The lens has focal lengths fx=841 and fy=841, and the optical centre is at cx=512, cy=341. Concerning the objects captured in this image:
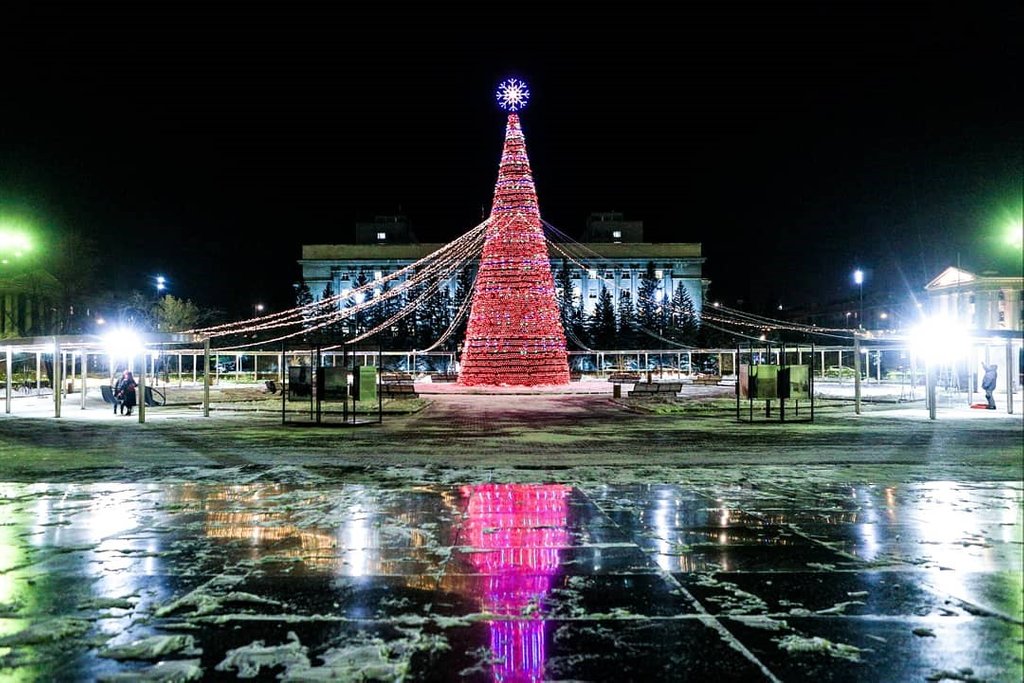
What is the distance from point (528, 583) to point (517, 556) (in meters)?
0.89

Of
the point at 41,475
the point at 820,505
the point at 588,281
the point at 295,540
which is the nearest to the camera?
the point at 295,540

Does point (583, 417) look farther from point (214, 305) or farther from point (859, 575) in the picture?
point (214, 305)

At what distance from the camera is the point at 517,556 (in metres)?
7.14

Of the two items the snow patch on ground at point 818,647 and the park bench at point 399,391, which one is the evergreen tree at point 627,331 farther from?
the snow patch on ground at point 818,647

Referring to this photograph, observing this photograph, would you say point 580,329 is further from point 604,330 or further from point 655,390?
point 655,390

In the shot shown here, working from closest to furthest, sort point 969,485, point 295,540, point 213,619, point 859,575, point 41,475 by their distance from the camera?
point 213,619, point 859,575, point 295,540, point 969,485, point 41,475

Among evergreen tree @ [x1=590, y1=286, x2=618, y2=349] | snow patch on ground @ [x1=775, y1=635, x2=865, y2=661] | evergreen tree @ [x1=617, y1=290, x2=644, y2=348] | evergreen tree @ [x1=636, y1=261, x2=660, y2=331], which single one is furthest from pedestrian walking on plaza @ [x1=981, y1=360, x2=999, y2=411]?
evergreen tree @ [x1=636, y1=261, x2=660, y2=331]

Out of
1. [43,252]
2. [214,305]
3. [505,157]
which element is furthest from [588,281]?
[505,157]

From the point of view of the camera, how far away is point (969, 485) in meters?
10.7

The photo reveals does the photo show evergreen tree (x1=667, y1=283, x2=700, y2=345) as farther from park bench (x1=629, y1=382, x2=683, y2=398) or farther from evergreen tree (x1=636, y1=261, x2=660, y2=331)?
park bench (x1=629, y1=382, x2=683, y2=398)

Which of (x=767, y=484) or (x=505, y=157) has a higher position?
(x=505, y=157)

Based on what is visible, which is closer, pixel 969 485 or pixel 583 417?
pixel 969 485

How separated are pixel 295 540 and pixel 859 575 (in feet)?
15.9

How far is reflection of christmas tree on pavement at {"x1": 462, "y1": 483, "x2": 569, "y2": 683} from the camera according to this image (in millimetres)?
4785
